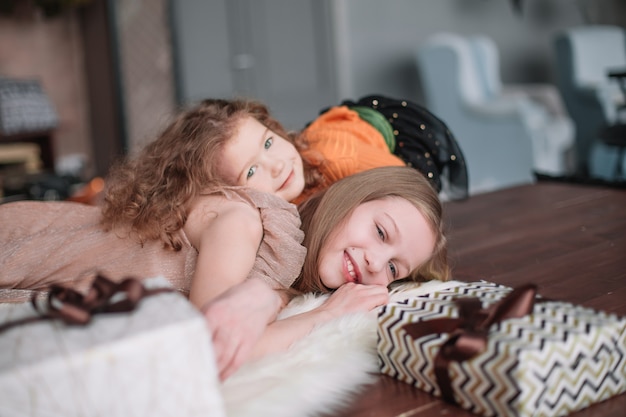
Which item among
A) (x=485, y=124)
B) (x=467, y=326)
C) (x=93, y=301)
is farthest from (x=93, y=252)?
(x=485, y=124)

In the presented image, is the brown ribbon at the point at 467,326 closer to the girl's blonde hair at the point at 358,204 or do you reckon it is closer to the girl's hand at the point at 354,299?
the girl's hand at the point at 354,299

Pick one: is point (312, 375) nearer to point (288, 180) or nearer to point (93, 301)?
point (93, 301)

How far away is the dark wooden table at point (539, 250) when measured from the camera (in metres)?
0.89

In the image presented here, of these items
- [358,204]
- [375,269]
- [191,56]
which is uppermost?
[191,56]

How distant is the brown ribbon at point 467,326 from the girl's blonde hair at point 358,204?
0.40 meters

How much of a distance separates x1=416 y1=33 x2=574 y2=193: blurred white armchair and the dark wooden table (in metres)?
1.98

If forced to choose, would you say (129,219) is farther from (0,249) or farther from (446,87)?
(446,87)

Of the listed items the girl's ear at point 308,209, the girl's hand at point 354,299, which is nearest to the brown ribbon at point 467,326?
the girl's hand at point 354,299

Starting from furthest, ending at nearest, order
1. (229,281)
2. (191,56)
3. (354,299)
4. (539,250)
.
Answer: (191,56) → (539,250) → (354,299) → (229,281)

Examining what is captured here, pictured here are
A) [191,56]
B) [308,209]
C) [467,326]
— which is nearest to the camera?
[467,326]

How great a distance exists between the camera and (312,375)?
0.91m

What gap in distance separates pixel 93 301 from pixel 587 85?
15.5 ft

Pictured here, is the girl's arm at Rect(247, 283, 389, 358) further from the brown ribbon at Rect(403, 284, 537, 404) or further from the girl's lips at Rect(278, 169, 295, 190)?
the girl's lips at Rect(278, 169, 295, 190)

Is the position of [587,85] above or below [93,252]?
above
